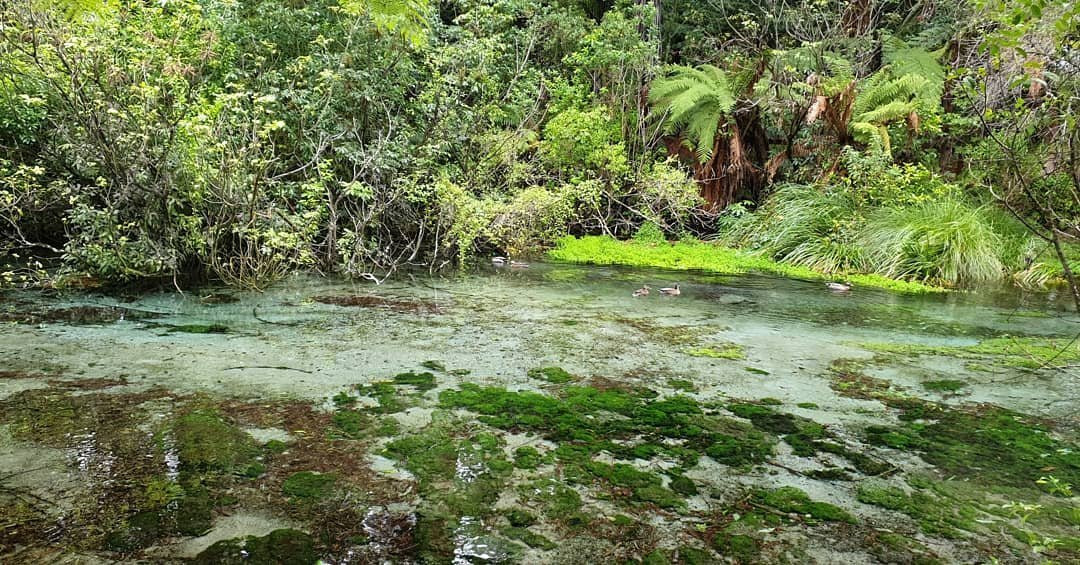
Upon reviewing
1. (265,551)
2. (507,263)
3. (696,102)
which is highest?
(696,102)

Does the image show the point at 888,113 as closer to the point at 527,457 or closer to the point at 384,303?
the point at 384,303

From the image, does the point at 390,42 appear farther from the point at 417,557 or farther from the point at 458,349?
the point at 417,557

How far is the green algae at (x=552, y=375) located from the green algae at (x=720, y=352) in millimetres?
890

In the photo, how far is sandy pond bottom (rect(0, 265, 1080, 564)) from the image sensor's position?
172 cm

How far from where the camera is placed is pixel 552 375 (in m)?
3.23

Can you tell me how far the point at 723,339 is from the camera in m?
4.12

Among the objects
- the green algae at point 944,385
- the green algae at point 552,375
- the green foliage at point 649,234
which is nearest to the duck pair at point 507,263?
the green foliage at point 649,234

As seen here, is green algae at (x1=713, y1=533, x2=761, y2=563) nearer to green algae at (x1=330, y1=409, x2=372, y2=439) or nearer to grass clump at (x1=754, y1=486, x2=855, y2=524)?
grass clump at (x1=754, y1=486, x2=855, y2=524)

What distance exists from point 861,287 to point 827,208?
2.15 m

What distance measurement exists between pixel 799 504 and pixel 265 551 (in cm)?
157

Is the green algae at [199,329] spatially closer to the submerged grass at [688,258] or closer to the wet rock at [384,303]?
the wet rock at [384,303]

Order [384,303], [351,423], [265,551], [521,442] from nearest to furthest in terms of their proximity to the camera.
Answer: [265,551] < [521,442] < [351,423] < [384,303]

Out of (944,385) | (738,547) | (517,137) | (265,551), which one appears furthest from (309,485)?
(517,137)

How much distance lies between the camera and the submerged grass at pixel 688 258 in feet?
23.0
